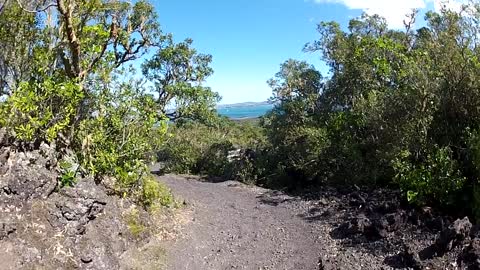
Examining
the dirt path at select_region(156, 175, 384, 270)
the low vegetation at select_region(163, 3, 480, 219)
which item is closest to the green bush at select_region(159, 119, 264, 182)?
the low vegetation at select_region(163, 3, 480, 219)

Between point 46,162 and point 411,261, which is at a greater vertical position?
point 46,162

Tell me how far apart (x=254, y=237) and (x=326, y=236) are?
1.50m

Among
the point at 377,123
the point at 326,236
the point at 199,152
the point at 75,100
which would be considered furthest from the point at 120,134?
the point at 199,152

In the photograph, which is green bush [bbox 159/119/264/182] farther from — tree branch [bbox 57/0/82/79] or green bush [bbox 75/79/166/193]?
tree branch [bbox 57/0/82/79]

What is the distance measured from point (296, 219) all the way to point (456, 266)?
459cm

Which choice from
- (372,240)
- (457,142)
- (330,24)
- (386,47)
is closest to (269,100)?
(330,24)

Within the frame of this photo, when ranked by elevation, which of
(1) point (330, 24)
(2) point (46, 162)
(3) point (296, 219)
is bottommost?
(3) point (296, 219)

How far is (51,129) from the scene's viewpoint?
750cm

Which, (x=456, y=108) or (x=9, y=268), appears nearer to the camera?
(x=9, y=268)

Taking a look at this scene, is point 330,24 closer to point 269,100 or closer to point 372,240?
point 269,100

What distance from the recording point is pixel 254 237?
378 inches

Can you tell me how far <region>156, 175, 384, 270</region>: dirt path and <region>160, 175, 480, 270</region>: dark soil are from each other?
2 centimetres

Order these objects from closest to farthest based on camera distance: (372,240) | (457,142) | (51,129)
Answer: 1. (51,129)
2. (372,240)
3. (457,142)

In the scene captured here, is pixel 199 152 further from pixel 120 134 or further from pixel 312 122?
pixel 120 134
